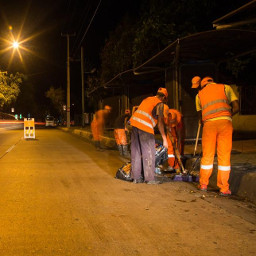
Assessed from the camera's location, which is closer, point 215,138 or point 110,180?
point 215,138

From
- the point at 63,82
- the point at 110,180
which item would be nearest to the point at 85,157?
the point at 110,180

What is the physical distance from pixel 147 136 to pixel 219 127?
154 cm

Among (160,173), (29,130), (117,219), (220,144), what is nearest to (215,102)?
(220,144)

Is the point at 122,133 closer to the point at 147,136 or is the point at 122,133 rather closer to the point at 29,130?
the point at 147,136

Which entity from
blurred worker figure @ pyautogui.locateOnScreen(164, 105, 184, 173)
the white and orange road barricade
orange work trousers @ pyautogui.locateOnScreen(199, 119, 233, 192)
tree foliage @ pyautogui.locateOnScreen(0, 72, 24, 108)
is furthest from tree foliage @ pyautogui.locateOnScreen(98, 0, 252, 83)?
tree foliage @ pyautogui.locateOnScreen(0, 72, 24, 108)

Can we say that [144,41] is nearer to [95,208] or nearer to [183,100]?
[183,100]

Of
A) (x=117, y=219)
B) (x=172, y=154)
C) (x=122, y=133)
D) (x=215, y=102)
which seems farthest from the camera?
(x=122, y=133)

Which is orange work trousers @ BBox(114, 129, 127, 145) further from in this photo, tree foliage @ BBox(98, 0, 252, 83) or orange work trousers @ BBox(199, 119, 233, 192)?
orange work trousers @ BBox(199, 119, 233, 192)

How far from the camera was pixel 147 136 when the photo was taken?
23.5 feet

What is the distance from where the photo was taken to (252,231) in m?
4.50

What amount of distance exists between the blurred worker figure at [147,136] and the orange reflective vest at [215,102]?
985mm

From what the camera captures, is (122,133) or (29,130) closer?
(122,133)

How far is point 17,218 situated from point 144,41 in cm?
1257

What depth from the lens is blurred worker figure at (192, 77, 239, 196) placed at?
612 centimetres
